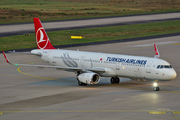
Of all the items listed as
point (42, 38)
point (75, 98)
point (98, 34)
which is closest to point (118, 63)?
point (75, 98)

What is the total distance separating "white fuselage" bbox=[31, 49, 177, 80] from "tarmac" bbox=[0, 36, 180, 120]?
6.37ft

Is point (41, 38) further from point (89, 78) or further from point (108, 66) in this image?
point (89, 78)

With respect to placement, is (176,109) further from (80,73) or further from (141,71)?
(80,73)

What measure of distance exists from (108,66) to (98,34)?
60.1 m

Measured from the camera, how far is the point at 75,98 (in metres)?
41.4

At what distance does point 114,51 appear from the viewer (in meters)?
81.1

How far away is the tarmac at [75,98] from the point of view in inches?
1351

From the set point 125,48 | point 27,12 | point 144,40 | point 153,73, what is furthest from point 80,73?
point 27,12

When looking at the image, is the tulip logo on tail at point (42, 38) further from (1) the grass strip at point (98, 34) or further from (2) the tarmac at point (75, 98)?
(1) the grass strip at point (98, 34)

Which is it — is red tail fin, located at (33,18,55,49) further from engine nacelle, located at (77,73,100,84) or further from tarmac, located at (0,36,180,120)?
engine nacelle, located at (77,73,100,84)

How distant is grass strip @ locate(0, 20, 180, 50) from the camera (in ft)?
307

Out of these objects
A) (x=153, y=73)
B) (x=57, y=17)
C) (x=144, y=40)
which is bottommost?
(x=153, y=73)

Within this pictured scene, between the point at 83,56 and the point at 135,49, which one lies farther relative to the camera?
the point at 135,49

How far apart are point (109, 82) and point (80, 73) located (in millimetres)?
4632
